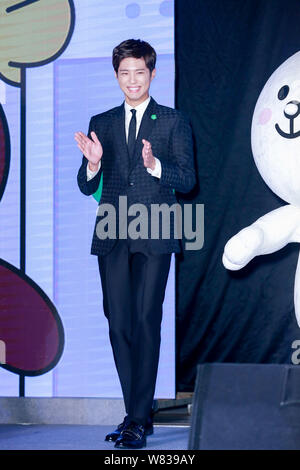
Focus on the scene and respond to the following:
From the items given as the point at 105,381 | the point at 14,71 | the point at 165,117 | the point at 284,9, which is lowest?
the point at 105,381

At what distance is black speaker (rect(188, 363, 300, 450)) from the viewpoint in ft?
5.38

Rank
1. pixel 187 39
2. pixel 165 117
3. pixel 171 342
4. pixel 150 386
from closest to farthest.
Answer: pixel 150 386
pixel 165 117
pixel 171 342
pixel 187 39

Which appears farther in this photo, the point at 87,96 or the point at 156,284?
the point at 87,96

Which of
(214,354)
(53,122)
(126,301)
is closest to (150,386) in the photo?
(126,301)

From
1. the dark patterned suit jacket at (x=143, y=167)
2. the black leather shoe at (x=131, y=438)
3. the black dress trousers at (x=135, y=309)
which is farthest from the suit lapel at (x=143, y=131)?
the black leather shoe at (x=131, y=438)

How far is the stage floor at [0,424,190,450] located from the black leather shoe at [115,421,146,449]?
0.16 feet

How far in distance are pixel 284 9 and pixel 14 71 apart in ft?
4.42

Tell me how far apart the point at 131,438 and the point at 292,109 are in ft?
4.73

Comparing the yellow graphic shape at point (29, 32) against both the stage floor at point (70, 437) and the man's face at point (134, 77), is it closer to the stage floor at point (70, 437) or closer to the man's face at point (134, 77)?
the man's face at point (134, 77)

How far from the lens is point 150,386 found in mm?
3018

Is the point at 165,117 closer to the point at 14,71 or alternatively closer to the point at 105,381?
the point at 14,71

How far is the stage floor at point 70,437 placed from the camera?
9.84 ft

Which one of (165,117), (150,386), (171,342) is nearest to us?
(150,386)

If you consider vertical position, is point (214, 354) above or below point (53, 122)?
below
